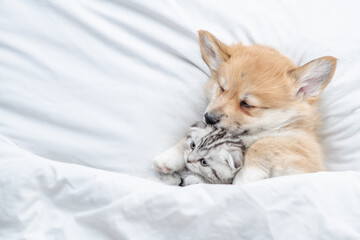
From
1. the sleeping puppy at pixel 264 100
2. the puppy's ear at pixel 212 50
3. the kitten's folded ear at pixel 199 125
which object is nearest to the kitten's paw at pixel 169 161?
the sleeping puppy at pixel 264 100

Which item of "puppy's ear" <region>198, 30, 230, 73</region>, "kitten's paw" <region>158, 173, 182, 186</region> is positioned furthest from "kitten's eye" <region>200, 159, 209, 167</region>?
"puppy's ear" <region>198, 30, 230, 73</region>

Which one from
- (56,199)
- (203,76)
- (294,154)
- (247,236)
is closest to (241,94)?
(203,76)

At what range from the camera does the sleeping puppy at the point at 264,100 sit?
1.52 m

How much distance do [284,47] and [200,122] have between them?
0.49 metres

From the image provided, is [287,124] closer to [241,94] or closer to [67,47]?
[241,94]

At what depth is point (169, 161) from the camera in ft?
4.95

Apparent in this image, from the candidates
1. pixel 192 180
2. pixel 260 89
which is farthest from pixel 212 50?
pixel 192 180

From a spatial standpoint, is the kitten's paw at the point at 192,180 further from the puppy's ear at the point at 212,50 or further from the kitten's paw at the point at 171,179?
the puppy's ear at the point at 212,50

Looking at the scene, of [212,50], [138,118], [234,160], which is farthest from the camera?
[212,50]

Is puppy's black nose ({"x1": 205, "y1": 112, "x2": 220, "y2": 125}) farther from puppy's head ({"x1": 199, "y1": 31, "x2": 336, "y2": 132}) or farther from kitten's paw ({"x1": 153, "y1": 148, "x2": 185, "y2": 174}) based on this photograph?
kitten's paw ({"x1": 153, "y1": 148, "x2": 185, "y2": 174})

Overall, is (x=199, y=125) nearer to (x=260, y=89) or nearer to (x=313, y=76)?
(x=260, y=89)

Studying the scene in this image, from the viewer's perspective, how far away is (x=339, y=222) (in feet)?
3.83

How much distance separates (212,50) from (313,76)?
1.30 ft

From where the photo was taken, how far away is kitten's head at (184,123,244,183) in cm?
144
